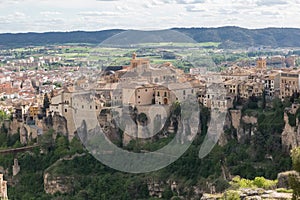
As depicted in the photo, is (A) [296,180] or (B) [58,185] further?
(B) [58,185]

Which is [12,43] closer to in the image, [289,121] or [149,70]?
[149,70]

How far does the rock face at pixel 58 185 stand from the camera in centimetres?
1989

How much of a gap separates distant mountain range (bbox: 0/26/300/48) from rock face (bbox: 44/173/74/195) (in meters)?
10.0

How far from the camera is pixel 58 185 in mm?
19984

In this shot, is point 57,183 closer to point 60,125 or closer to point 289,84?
point 60,125

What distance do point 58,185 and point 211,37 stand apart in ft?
103

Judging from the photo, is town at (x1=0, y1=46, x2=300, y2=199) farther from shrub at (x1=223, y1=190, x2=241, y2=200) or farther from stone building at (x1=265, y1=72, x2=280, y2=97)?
shrub at (x1=223, y1=190, x2=241, y2=200)

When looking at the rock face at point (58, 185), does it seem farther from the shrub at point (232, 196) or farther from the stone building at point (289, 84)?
the shrub at point (232, 196)

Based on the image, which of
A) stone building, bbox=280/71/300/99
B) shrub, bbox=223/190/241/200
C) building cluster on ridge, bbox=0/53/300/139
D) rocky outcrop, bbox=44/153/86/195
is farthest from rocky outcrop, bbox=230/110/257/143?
shrub, bbox=223/190/241/200

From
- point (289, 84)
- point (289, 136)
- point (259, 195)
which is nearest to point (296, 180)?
point (259, 195)

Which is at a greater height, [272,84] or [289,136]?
[272,84]

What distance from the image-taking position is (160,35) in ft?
95.1

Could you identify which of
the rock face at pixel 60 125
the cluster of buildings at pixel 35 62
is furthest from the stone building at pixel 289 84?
the cluster of buildings at pixel 35 62

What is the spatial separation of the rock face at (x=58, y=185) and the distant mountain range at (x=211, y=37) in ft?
32.8
